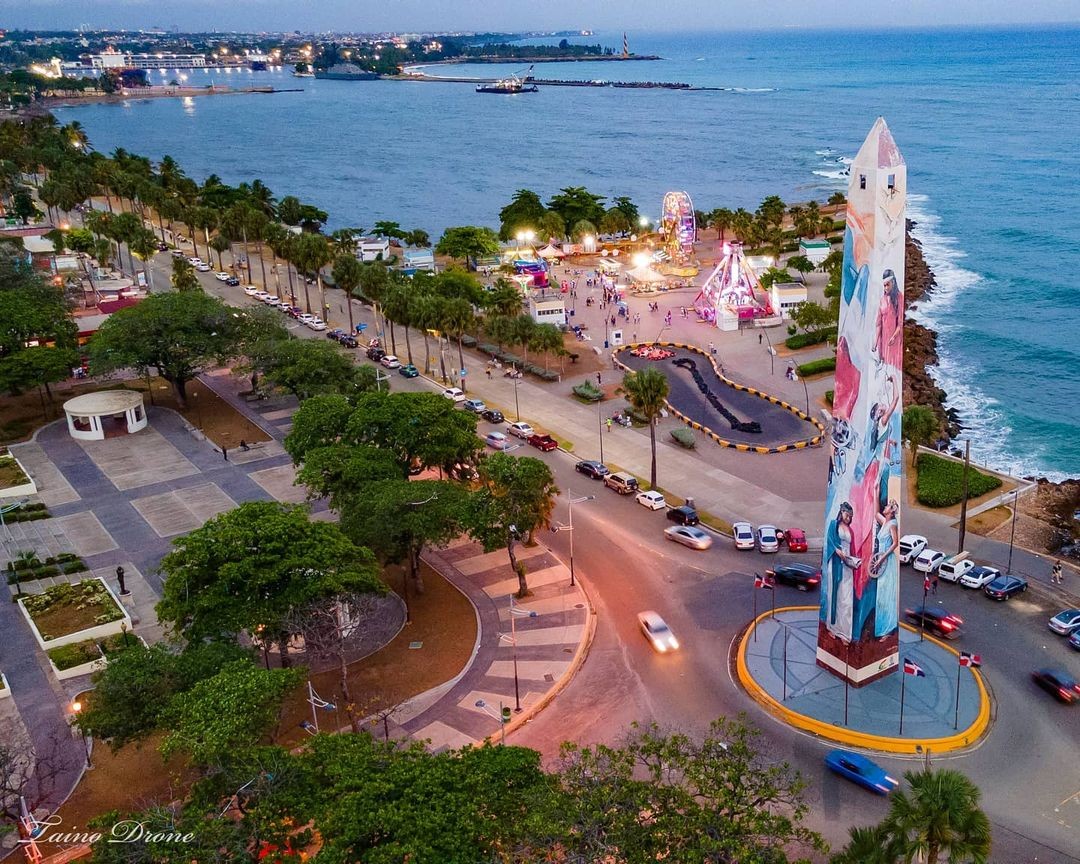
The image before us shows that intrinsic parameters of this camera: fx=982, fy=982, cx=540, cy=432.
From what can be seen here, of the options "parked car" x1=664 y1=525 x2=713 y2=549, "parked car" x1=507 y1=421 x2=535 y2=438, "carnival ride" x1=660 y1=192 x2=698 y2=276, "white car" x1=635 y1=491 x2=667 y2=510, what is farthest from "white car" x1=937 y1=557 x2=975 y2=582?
"carnival ride" x1=660 y1=192 x2=698 y2=276

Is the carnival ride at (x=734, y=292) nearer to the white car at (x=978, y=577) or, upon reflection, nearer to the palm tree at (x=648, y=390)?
the palm tree at (x=648, y=390)

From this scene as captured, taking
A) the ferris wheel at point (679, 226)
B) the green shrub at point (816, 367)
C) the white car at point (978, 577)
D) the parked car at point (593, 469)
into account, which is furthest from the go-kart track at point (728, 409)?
the ferris wheel at point (679, 226)

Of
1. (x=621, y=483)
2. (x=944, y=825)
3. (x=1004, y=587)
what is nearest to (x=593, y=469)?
(x=621, y=483)

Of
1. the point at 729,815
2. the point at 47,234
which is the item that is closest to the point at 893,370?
the point at 729,815

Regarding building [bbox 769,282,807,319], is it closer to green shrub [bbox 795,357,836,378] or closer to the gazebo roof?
green shrub [bbox 795,357,836,378]

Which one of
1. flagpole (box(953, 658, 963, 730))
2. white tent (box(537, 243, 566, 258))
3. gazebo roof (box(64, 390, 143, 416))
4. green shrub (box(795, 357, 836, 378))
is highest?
white tent (box(537, 243, 566, 258))

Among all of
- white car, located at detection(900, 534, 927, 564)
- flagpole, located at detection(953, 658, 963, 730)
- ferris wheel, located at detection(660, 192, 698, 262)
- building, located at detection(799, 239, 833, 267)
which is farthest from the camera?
building, located at detection(799, 239, 833, 267)
